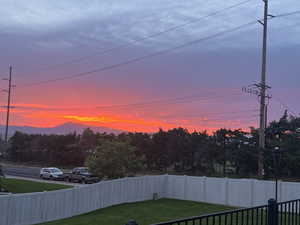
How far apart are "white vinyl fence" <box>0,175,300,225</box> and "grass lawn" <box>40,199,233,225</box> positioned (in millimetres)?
612

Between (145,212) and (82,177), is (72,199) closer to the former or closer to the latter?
(145,212)

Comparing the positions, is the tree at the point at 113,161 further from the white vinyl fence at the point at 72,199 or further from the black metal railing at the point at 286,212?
the black metal railing at the point at 286,212

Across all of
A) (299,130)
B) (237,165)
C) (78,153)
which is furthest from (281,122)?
(78,153)

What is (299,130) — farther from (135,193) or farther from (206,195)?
(135,193)

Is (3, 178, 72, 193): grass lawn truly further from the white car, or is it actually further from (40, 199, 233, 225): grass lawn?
(40, 199, 233, 225): grass lawn

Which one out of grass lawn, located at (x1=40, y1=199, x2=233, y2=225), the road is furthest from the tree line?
grass lawn, located at (x1=40, y1=199, x2=233, y2=225)

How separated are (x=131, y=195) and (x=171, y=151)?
3208 centimetres

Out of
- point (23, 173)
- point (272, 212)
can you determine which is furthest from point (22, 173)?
point (272, 212)

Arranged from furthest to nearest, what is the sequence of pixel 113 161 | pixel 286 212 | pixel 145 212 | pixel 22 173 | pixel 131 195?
pixel 22 173
pixel 113 161
pixel 131 195
pixel 145 212
pixel 286 212

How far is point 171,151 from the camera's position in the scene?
6044 centimetres

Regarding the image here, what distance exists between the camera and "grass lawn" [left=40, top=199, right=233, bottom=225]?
68.6 ft

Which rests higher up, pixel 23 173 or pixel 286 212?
pixel 286 212

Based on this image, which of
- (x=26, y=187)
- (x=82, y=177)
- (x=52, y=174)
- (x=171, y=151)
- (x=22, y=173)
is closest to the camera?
(x=26, y=187)

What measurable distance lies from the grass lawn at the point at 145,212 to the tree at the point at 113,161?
8785 mm
